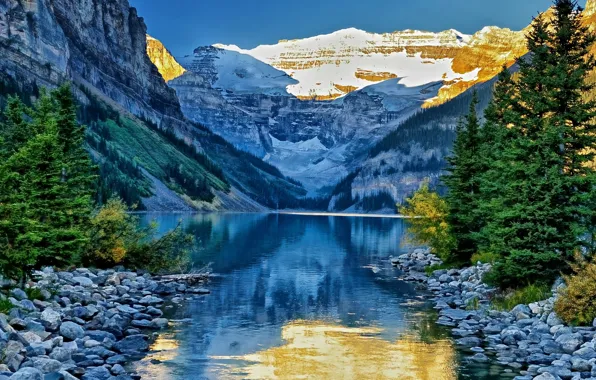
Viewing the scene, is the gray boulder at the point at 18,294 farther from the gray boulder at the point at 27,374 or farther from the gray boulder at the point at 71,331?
the gray boulder at the point at 27,374

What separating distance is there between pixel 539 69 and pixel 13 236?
34054mm

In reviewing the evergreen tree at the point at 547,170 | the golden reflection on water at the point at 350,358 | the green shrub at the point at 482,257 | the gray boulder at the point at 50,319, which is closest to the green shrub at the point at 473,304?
the evergreen tree at the point at 547,170

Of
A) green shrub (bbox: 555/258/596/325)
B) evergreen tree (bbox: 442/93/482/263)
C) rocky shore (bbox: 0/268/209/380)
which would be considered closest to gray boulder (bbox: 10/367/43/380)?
rocky shore (bbox: 0/268/209/380)

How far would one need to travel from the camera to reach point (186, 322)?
127 ft

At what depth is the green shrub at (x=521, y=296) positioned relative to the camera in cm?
3862

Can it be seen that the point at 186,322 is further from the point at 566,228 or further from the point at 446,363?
the point at 566,228

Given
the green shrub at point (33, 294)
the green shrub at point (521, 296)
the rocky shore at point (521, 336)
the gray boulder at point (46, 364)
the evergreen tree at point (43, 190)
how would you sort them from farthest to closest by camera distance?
1. the green shrub at point (521, 296)
2. the green shrub at point (33, 294)
3. the evergreen tree at point (43, 190)
4. the rocky shore at point (521, 336)
5. the gray boulder at point (46, 364)

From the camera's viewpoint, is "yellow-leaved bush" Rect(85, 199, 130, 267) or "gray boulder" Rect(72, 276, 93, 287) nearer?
"gray boulder" Rect(72, 276, 93, 287)

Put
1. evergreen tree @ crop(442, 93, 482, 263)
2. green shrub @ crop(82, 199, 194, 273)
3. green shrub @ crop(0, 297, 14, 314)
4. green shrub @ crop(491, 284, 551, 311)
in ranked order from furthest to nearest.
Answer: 1. evergreen tree @ crop(442, 93, 482, 263)
2. green shrub @ crop(82, 199, 194, 273)
3. green shrub @ crop(491, 284, 551, 311)
4. green shrub @ crop(0, 297, 14, 314)


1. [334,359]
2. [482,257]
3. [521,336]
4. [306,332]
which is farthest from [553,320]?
[482,257]

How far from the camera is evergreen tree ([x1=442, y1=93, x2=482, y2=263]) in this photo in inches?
2271

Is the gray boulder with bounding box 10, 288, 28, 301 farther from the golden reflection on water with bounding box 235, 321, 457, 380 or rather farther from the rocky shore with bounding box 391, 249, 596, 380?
the rocky shore with bounding box 391, 249, 596, 380

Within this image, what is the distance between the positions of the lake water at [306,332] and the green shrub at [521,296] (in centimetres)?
464

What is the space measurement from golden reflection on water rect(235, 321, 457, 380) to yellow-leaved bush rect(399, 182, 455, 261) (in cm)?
2684
